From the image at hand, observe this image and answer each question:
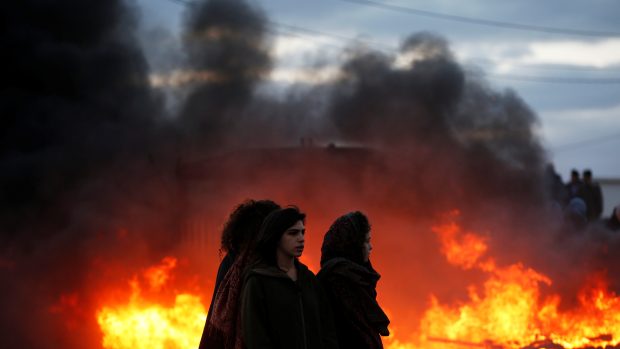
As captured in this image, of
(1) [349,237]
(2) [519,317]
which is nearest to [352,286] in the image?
(1) [349,237]

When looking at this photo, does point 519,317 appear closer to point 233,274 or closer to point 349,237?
point 349,237

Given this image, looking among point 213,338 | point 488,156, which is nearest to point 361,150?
point 488,156

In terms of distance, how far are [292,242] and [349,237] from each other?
49 cm

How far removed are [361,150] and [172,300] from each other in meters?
4.16

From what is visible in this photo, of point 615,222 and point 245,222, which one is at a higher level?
point 615,222

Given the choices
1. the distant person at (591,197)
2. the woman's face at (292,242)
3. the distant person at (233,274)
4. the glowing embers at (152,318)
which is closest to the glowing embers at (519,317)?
the glowing embers at (152,318)

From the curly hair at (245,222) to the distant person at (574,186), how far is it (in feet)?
35.6

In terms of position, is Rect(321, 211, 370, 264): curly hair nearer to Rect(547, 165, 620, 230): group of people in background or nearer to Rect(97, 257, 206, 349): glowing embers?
Rect(97, 257, 206, 349): glowing embers

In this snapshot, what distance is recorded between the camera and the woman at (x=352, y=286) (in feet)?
14.1

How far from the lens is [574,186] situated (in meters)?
14.2

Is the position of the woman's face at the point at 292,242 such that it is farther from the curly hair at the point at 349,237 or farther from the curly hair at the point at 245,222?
the curly hair at the point at 349,237

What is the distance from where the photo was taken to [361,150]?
1304 centimetres

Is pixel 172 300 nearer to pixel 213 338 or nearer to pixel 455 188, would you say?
pixel 455 188

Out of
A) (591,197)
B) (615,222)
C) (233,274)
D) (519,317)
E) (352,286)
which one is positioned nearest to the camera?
(233,274)
